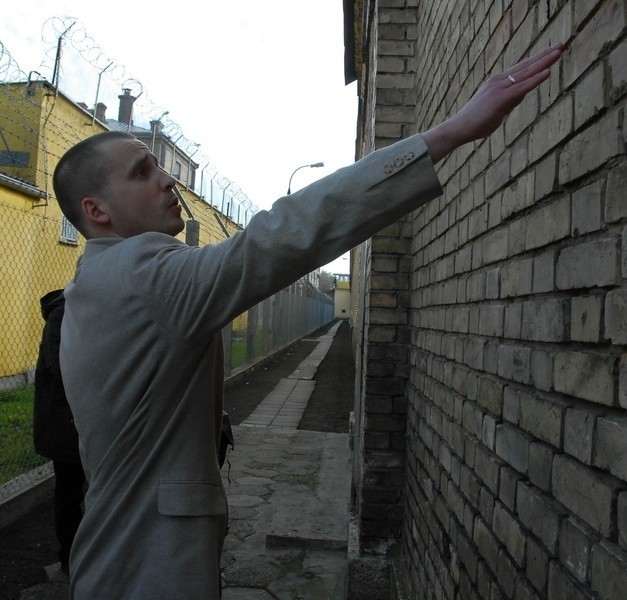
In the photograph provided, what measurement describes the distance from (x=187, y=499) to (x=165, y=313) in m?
0.42

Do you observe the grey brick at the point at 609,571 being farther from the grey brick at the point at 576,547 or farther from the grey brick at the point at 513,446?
the grey brick at the point at 513,446

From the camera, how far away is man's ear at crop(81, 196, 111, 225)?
1.54 meters

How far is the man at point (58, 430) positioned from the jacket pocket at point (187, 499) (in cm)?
208

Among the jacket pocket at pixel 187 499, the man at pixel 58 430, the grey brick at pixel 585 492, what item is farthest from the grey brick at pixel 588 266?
the man at pixel 58 430

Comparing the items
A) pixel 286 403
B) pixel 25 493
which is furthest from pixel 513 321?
pixel 286 403

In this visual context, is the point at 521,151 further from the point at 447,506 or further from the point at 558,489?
the point at 447,506

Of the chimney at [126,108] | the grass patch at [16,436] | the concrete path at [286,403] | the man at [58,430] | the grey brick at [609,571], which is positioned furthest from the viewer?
the concrete path at [286,403]

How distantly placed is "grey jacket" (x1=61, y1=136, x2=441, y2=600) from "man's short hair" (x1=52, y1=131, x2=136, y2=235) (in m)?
0.15

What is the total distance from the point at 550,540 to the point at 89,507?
Answer: 3.30ft

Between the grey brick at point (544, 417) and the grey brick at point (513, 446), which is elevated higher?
the grey brick at point (544, 417)

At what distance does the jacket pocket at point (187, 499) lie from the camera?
1359mm

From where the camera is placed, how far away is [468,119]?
113cm

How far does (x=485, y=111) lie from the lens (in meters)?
1.13

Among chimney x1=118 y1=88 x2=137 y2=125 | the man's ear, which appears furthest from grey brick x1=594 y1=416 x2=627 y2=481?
chimney x1=118 y1=88 x2=137 y2=125
